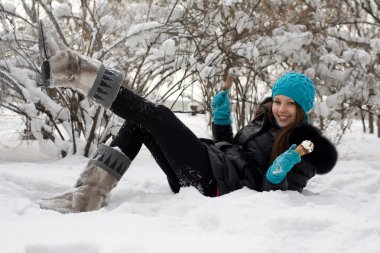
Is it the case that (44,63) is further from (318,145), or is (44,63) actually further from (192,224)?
(318,145)

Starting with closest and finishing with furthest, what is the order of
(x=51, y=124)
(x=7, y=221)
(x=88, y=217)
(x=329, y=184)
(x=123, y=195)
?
(x=7, y=221) < (x=88, y=217) < (x=123, y=195) < (x=329, y=184) < (x=51, y=124)

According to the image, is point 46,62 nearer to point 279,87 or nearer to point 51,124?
point 279,87

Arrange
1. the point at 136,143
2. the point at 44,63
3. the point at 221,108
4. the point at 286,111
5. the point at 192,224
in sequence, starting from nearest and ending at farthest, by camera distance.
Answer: the point at 192,224 < the point at 44,63 < the point at 286,111 < the point at 136,143 < the point at 221,108

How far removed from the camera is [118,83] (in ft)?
6.79

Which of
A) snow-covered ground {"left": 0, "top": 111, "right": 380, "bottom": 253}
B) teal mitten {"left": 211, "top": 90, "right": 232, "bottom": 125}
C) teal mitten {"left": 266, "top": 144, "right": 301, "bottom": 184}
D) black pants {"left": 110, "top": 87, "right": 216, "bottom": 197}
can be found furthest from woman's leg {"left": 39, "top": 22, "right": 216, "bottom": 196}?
teal mitten {"left": 211, "top": 90, "right": 232, "bottom": 125}

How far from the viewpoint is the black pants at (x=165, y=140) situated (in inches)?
84.1

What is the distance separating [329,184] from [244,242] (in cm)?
168

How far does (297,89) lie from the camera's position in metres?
2.24

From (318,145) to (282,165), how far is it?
0.30 meters

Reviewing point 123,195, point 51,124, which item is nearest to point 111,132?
point 51,124

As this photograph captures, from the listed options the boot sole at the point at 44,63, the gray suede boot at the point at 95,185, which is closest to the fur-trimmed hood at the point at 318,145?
the gray suede boot at the point at 95,185

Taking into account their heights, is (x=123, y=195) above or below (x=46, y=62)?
below

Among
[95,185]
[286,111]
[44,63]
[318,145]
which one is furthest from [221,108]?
[44,63]

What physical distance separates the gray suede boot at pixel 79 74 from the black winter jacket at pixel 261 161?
60 centimetres
